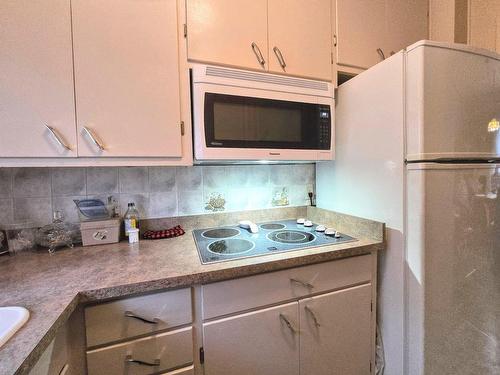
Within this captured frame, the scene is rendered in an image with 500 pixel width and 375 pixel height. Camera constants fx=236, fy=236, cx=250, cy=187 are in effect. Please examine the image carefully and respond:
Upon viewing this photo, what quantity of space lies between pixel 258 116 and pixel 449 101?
31.4 inches

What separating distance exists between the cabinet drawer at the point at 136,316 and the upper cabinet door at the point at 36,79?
0.58 metres

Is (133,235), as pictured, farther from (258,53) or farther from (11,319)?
(258,53)

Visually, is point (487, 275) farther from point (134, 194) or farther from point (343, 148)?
point (134, 194)

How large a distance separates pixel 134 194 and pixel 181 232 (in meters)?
0.33

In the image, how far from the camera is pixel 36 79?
85cm

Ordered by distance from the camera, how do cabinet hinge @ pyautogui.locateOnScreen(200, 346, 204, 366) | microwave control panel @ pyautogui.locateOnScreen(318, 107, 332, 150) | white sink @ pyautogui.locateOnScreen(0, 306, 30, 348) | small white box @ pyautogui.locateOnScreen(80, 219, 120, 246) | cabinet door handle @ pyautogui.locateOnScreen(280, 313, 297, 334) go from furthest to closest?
microwave control panel @ pyautogui.locateOnScreen(318, 107, 332, 150), small white box @ pyautogui.locateOnScreen(80, 219, 120, 246), cabinet door handle @ pyautogui.locateOnScreen(280, 313, 297, 334), cabinet hinge @ pyautogui.locateOnScreen(200, 346, 204, 366), white sink @ pyautogui.locateOnScreen(0, 306, 30, 348)

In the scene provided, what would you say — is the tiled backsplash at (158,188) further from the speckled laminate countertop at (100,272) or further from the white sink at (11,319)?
the white sink at (11,319)

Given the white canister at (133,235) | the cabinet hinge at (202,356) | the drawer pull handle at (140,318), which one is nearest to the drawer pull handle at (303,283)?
the cabinet hinge at (202,356)

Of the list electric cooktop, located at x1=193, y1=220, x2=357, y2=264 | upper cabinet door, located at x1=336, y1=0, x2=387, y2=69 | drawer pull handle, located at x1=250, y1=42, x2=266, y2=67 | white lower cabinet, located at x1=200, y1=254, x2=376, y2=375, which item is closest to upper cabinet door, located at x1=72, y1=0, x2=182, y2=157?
drawer pull handle, located at x1=250, y1=42, x2=266, y2=67

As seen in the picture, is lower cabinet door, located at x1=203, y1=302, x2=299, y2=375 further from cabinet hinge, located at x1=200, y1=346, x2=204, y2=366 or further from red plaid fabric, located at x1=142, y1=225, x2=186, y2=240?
red plaid fabric, located at x1=142, y1=225, x2=186, y2=240

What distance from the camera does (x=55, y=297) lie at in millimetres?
655

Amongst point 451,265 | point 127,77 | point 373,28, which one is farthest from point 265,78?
point 451,265

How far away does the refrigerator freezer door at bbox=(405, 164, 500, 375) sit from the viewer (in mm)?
971

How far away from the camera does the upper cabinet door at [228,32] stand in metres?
1.02
